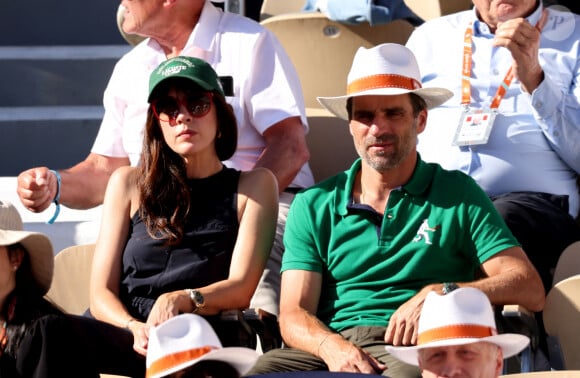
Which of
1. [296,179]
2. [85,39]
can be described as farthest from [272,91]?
[85,39]

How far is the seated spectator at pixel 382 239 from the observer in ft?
11.6

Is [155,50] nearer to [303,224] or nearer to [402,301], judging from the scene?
[303,224]

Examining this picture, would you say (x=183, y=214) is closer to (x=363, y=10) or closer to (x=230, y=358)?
(x=230, y=358)

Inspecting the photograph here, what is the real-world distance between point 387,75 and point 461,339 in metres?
1.30

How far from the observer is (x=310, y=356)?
350 cm

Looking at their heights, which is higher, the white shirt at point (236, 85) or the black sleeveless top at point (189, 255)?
the white shirt at point (236, 85)

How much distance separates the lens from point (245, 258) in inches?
150

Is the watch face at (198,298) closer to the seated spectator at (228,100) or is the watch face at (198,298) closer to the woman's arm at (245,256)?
the woman's arm at (245,256)

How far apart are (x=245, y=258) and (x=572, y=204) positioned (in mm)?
1302

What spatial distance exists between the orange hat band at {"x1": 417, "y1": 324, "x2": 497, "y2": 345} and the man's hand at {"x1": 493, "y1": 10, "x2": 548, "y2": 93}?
177 centimetres

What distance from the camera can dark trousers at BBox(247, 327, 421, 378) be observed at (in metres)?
3.46

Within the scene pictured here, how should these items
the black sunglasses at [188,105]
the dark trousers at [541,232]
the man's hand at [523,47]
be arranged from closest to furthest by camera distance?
the black sunglasses at [188,105] < the dark trousers at [541,232] < the man's hand at [523,47]

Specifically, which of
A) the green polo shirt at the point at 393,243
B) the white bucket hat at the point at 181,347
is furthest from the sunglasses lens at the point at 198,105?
the white bucket hat at the point at 181,347

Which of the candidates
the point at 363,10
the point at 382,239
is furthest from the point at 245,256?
the point at 363,10
